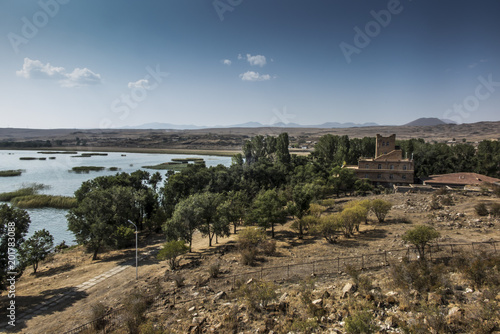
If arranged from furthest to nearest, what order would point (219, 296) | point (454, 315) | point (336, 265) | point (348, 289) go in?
point (336, 265) < point (219, 296) < point (348, 289) < point (454, 315)

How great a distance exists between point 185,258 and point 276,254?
28.7 ft

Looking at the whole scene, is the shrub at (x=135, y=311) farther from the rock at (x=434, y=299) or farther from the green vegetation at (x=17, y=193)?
the green vegetation at (x=17, y=193)

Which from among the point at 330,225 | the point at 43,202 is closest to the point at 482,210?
the point at 330,225

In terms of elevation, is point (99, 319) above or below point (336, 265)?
below

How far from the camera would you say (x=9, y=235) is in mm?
18078

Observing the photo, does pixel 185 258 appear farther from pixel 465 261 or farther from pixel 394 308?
pixel 465 261

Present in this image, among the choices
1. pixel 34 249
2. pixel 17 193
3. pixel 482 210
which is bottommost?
pixel 34 249

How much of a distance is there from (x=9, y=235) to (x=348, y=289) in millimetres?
22417

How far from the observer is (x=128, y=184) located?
42562mm

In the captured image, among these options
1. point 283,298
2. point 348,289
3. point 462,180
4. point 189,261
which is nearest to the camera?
point 348,289

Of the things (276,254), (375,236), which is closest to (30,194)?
(276,254)

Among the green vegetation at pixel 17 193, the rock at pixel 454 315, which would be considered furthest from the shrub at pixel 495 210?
the green vegetation at pixel 17 193

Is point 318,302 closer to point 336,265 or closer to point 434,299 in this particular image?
point 434,299

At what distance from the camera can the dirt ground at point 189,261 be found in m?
16.8
